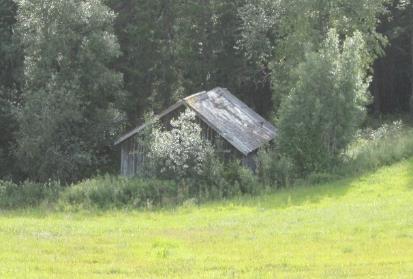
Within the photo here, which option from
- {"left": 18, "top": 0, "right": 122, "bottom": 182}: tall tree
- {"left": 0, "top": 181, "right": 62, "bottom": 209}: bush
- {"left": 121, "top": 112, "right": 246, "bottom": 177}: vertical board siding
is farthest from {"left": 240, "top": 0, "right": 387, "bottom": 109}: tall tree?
{"left": 0, "top": 181, "right": 62, "bottom": 209}: bush

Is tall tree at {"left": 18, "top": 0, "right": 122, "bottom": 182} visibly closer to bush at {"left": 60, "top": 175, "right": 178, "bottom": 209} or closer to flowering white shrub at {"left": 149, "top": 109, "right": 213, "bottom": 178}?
flowering white shrub at {"left": 149, "top": 109, "right": 213, "bottom": 178}

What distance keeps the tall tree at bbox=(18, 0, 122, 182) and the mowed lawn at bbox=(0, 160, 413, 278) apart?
362 inches

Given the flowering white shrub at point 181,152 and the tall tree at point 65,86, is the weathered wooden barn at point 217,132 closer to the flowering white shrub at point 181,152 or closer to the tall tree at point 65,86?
the flowering white shrub at point 181,152

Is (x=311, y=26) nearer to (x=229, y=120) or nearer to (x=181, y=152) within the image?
(x=229, y=120)

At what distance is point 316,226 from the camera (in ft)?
63.5

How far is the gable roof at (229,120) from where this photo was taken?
32.9 metres

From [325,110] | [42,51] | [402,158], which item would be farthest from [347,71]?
[42,51]

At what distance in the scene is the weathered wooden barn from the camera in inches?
1293

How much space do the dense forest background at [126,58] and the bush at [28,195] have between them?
15.0ft

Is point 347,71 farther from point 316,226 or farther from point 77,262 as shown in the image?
point 77,262

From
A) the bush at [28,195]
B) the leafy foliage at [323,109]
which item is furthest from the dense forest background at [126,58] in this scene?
the bush at [28,195]

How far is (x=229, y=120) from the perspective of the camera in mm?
35000

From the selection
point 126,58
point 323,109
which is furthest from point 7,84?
point 323,109

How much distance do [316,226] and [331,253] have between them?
168 inches
